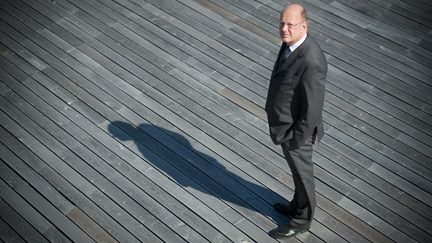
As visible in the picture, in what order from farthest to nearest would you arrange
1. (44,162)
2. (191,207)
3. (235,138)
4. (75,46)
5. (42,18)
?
(42,18), (75,46), (235,138), (44,162), (191,207)

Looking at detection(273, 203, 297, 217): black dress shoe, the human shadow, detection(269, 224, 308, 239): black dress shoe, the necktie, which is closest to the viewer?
the necktie

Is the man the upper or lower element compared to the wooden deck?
upper

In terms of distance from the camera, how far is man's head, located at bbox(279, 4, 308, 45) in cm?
288

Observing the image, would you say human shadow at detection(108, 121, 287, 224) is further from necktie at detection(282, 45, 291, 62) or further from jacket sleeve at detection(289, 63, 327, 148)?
necktie at detection(282, 45, 291, 62)

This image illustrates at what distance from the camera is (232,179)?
4.20 m

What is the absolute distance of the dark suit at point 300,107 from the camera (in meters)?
2.93

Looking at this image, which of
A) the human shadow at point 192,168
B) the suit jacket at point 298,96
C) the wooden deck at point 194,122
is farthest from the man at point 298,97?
the wooden deck at point 194,122

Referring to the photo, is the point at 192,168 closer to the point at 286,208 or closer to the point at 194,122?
the point at 194,122

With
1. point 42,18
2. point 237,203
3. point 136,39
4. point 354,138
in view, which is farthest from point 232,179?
point 42,18

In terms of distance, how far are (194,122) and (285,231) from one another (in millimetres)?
1557

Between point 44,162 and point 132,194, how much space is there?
0.96m

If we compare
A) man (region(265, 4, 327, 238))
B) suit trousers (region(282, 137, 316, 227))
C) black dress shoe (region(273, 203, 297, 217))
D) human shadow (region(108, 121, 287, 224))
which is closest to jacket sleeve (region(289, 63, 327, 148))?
man (region(265, 4, 327, 238))

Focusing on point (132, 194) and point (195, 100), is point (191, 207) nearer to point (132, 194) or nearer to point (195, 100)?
point (132, 194)

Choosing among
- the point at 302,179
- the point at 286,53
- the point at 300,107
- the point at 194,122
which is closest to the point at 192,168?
the point at 194,122
